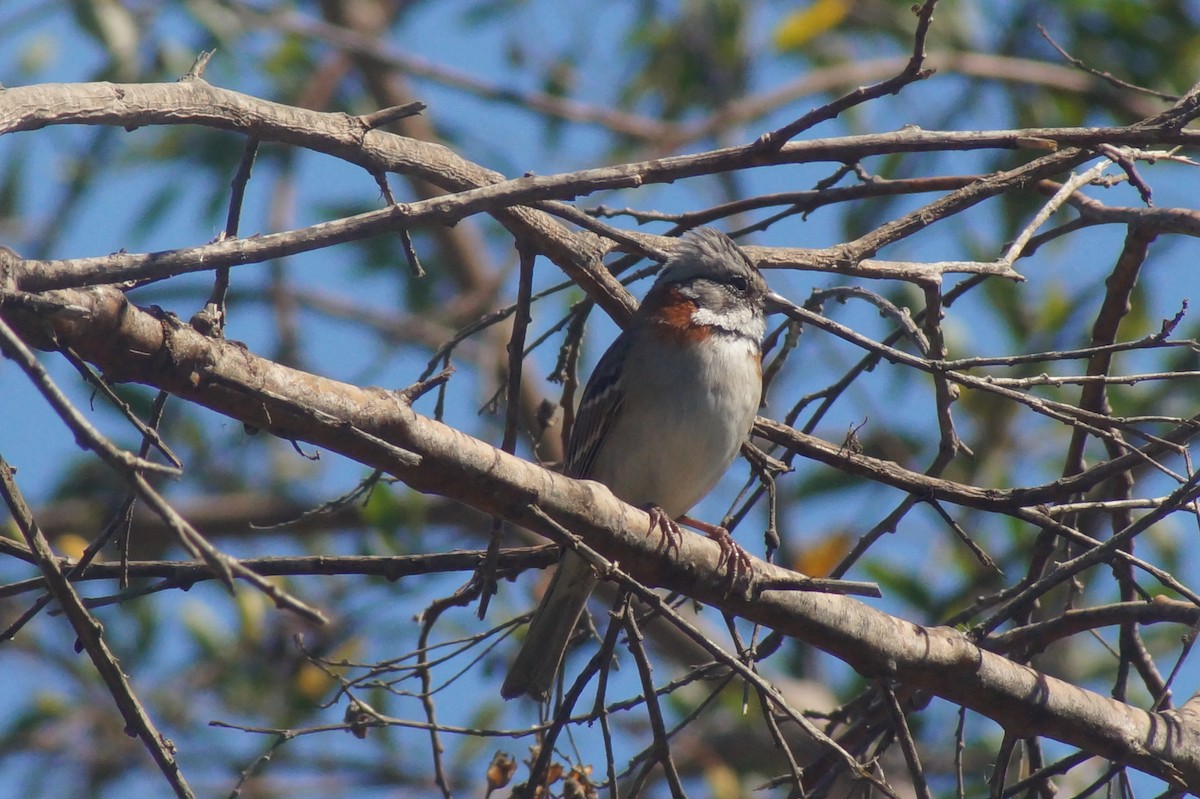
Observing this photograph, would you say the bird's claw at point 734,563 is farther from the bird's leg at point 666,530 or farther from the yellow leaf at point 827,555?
the yellow leaf at point 827,555

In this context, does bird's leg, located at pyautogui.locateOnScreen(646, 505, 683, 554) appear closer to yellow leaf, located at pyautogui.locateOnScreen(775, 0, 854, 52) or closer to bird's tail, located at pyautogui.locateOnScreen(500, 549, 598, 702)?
bird's tail, located at pyautogui.locateOnScreen(500, 549, 598, 702)

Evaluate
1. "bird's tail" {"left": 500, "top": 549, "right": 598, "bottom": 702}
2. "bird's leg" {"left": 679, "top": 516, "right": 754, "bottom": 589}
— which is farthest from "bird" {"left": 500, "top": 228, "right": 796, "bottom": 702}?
"bird's leg" {"left": 679, "top": 516, "right": 754, "bottom": 589}

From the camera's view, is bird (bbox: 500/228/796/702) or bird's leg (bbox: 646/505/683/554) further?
bird (bbox: 500/228/796/702)

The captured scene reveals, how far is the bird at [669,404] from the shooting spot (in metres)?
4.45

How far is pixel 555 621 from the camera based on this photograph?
445cm

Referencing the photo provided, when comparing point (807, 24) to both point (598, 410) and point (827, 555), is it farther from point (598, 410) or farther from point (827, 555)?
point (598, 410)

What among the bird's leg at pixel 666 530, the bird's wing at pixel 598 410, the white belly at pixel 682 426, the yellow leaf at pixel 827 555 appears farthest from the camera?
the yellow leaf at pixel 827 555

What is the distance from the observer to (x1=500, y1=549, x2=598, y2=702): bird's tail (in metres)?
4.41

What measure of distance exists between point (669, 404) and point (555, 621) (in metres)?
0.90

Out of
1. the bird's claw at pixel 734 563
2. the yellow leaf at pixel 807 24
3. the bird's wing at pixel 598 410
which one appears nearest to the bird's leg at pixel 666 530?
the bird's claw at pixel 734 563

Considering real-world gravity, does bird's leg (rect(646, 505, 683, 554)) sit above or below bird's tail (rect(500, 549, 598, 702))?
below

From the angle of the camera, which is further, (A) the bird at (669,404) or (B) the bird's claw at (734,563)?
(A) the bird at (669,404)

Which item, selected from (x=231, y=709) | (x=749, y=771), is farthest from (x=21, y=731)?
(x=749, y=771)

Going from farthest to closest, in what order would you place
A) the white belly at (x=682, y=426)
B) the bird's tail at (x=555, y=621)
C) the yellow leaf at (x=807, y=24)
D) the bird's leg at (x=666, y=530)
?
the yellow leaf at (x=807, y=24) → the white belly at (x=682, y=426) → the bird's tail at (x=555, y=621) → the bird's leg at (x=666, y=530)
